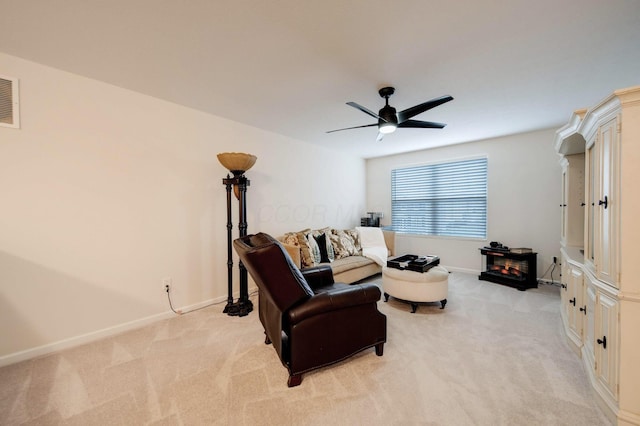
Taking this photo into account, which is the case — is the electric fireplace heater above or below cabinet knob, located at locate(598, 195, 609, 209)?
below

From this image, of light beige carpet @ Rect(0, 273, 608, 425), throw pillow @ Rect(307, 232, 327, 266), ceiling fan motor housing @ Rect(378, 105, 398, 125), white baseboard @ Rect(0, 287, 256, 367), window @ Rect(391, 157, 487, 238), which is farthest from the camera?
window @ Rect(391, 157, 487, 238)

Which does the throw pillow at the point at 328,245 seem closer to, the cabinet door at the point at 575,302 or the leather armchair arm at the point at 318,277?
the leather armchair arm at the point at 318,277

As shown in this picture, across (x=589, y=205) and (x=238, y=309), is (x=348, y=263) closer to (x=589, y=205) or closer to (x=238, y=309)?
(x=238, y=309)

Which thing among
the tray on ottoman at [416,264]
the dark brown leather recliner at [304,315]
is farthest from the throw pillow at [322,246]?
the dark brown leather recliner at [304,315]

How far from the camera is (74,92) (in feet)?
7.51

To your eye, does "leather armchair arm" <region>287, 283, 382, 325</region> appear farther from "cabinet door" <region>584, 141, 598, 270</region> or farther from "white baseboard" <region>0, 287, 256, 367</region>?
"white baseboard" <region>0, 287, 256, 367</region>

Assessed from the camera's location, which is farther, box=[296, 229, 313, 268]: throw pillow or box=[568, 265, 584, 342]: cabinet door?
box=[296, 229, 313, 268]: throw pillow

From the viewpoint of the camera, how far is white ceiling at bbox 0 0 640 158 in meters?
1.54

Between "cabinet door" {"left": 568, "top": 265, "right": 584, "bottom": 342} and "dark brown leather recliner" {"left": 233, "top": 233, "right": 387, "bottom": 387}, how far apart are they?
1.69 metres

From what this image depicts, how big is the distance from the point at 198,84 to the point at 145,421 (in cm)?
274

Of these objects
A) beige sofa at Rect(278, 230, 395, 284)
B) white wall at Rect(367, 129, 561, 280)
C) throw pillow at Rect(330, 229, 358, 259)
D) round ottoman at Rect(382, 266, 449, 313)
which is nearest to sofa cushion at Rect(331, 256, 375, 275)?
beige sofa at Rect(278, 230, 395, 284)

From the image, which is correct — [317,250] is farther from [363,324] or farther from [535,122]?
[535,122]

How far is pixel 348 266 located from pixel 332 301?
72.6 inches

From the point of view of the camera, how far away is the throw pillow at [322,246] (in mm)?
3820
